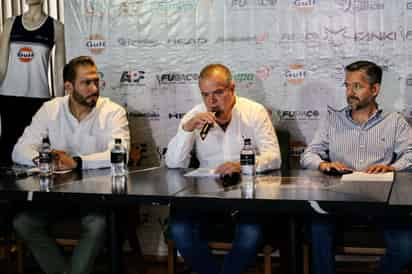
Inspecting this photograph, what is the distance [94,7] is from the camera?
406 cm

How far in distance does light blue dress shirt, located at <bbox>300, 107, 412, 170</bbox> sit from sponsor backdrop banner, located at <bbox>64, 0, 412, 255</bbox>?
422 millimetres

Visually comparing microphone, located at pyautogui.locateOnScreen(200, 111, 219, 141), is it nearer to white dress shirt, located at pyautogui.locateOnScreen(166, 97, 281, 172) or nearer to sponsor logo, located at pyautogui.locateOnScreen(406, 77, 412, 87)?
white dress shirt, located at pyautogui.locateOnScreen(166, 97, 281, 172)

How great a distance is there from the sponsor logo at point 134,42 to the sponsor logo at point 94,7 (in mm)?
214

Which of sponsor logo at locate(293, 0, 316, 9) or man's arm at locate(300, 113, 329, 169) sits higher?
sponsor logo at locate(293, 0, 316, 9)

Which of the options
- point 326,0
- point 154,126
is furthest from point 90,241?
point 326,0

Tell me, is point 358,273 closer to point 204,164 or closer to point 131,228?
point 204,164

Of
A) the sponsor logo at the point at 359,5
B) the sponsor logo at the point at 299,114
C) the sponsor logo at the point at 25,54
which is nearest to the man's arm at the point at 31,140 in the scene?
the sponsor logo at the point at 25,54

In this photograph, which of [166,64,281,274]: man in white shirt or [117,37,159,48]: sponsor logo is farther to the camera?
[117,37,159,48]: sponsor logo

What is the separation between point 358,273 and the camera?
11.5 ft

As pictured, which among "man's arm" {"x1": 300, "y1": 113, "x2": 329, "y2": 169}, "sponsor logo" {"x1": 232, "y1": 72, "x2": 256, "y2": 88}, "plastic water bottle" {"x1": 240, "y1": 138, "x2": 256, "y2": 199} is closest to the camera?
"plastic water bottle" {"x1": 240, "y1": 138, "x2": 256, "y2": 199}

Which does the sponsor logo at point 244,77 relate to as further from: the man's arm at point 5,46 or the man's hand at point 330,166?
the man's arm at point 5,46

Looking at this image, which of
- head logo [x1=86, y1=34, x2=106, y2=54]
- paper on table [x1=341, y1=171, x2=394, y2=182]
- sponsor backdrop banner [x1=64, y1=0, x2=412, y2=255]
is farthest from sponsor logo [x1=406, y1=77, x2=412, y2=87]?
head logo [x1=86, y1=34, x2=106, y2=54]

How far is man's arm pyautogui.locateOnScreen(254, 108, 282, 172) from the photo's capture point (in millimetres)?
3156

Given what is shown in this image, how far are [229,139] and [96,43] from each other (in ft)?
3.92
